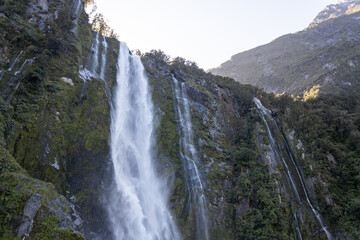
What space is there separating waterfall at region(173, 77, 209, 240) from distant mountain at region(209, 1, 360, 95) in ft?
79.5

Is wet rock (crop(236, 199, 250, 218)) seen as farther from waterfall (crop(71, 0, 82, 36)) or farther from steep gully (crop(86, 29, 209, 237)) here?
waterfall (crop(71, 0, 82, 36))

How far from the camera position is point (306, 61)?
56.0 metres

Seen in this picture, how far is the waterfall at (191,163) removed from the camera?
14727 mm

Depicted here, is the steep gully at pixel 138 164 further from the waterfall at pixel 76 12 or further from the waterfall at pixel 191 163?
the waterfall at pixel 76 12

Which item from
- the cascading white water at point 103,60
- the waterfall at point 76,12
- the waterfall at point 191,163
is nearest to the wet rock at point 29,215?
the waterfall at point 191,163

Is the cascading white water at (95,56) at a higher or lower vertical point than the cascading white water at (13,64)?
higher

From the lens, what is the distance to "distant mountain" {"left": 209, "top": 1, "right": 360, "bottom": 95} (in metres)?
38.6

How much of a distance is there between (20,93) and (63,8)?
13.0 m

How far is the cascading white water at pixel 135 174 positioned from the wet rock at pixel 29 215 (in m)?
5.77

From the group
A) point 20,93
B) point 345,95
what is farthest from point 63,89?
point 345,95

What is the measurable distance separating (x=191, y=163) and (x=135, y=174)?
475cm

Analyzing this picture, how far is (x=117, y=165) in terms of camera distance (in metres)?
14.7

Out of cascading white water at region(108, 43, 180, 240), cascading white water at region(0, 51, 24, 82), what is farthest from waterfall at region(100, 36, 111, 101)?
cascading white water at region(0, 51, 24, 82)

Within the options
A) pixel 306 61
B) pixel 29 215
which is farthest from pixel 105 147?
pixel 306 61
